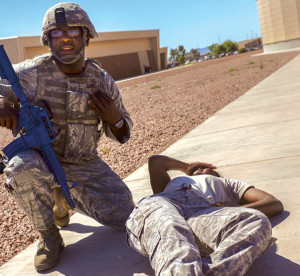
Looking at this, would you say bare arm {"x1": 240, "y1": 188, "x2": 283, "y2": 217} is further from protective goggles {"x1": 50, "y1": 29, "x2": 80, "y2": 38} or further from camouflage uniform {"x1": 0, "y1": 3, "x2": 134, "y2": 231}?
protective goggles {"x1": 50, "y1": 29, "x2": 80, "y2": 38}

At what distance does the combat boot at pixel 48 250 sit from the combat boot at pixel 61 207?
0.17m

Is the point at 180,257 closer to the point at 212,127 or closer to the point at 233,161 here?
the point at 233,161

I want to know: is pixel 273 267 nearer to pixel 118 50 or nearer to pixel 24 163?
pixel 24 163

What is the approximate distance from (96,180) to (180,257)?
5.48ft

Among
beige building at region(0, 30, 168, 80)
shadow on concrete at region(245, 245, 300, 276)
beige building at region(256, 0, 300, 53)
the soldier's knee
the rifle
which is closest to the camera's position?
shadow on concrete at region(245, 245, 300, 276)

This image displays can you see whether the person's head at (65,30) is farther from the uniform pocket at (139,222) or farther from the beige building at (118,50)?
the beige building at (118,50)

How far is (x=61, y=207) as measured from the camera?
3.36 meters

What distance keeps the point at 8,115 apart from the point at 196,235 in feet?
5.12

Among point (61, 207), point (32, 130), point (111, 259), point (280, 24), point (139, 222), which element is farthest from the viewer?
point (280, 24)

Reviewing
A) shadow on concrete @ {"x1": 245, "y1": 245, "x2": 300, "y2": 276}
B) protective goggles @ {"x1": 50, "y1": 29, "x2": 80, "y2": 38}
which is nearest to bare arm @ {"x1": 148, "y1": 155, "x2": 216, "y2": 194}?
shadow on concrete @ {"x1": 245, "y1": 245, "x2": 300, "y2": 276}

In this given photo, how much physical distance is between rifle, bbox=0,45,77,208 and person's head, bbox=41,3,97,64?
503 mm

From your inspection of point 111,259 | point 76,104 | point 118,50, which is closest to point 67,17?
point 76,104

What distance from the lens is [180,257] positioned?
2.09m

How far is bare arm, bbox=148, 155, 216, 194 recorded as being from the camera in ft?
11.3
